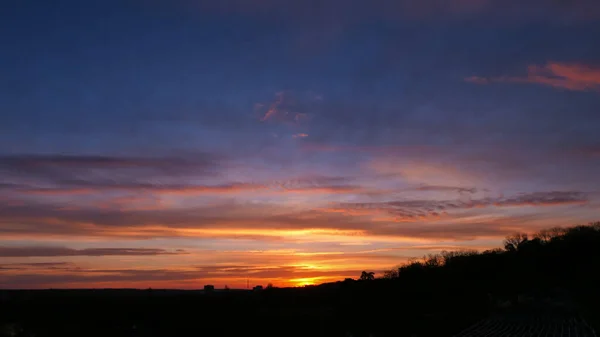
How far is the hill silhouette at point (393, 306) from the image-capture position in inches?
1540

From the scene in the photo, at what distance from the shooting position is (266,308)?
186 ft

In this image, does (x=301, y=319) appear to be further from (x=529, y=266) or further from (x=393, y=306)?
(x=529, y=266)

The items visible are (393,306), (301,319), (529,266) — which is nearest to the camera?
(301,319)

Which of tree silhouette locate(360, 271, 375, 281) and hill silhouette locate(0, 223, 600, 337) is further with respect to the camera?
Result: tree silhouette locate(360, 271, 375, 281)

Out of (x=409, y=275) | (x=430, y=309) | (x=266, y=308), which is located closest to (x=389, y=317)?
(x=430, y=309)

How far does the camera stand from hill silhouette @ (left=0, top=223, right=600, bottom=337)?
39.1 metres

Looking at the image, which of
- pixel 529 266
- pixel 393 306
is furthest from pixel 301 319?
pixel 529 266

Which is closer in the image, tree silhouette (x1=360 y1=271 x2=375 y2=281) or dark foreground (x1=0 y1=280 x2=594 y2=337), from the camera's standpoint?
dark foreground (x1=0 y1=280 x2=594 y2=337)

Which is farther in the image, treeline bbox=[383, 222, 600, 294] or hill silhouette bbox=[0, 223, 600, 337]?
treeline bbox=[383, 222, 600, 294]

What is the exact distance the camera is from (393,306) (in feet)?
186

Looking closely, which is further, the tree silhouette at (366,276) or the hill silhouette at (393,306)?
the tree silhouette at (366,276)

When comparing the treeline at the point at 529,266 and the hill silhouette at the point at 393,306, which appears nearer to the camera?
the hill silhouette at the point at 393,306

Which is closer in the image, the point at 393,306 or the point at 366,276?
the point at 393,306

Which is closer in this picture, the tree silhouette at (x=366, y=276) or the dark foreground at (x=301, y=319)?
the dark foreground at (x=301, y=319)
